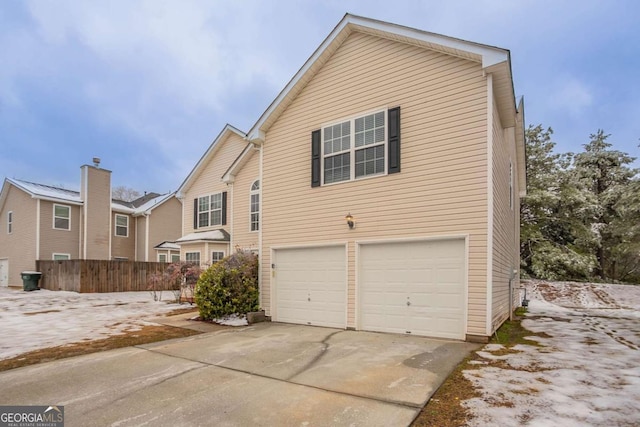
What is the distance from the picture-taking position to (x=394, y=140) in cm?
788

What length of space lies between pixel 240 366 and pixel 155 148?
97581 mm

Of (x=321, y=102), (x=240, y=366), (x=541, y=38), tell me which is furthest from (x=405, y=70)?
(x=541, y=38)

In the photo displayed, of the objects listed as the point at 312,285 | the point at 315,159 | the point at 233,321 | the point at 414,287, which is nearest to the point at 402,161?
the point at 315,159

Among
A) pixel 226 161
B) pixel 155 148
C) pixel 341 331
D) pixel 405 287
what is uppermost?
pixel 155 148

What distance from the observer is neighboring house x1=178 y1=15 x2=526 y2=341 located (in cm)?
686

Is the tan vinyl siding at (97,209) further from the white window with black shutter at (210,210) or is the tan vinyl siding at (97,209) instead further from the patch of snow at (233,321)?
the patch of snow at (233,321)

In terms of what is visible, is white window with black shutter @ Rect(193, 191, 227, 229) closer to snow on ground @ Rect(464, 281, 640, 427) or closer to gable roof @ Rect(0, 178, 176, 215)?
gable roof @ Rect(0, 178, 176, 215)

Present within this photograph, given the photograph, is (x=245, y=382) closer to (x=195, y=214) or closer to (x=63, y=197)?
(x=195, y=214)

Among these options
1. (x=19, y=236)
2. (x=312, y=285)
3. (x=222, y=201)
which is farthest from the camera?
(x=19, y=236)

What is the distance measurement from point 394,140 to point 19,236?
900 inches

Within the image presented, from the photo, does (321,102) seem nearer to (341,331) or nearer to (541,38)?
(341,331)

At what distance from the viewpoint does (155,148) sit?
91.5m

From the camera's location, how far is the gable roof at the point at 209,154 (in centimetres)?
1595

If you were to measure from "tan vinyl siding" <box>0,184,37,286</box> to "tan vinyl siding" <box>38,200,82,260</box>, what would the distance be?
18.3 inches
